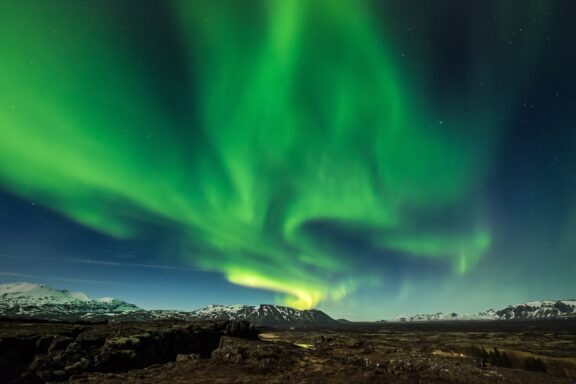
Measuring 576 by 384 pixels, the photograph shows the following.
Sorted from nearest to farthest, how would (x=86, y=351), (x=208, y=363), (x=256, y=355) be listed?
(x=86, y=351), (x=208, y=363), (x=256, y=355)

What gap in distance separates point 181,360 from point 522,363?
148ft

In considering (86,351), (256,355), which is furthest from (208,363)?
(86,351)

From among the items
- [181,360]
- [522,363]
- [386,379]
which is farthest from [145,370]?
[522,363]

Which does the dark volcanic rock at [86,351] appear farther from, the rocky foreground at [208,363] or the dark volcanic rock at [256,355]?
the dark volcanic rock at [256,355]

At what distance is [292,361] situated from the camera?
34344mm

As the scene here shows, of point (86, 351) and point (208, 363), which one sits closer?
point (86, 351)

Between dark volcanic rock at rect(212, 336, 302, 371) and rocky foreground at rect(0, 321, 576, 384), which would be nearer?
rocky foreground at rect(0, 321, 576, 384)

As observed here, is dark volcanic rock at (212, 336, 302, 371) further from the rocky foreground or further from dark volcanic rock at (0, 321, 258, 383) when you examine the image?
dark volcanic rock at (0, 321, 258, 383)

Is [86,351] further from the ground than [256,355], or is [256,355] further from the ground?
[86,351]

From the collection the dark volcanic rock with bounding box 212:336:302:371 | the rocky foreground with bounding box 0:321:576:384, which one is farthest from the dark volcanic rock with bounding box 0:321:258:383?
the dark volcanic rock with bounding box 212:336:302:371

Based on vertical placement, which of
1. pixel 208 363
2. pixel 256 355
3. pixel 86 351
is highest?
pixel 86 351

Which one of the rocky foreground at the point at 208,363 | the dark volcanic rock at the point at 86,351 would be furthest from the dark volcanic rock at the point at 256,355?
the dark volcanic rock at the point at 86,351

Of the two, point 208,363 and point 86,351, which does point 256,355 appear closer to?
point 208,363

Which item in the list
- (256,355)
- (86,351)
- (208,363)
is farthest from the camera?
(256,355)
